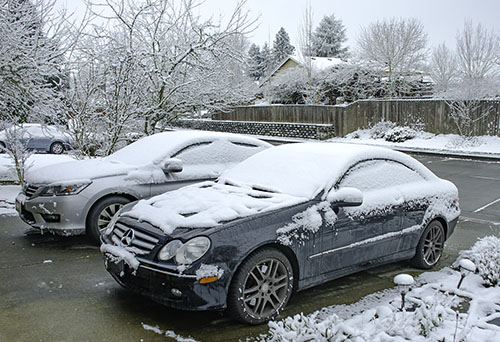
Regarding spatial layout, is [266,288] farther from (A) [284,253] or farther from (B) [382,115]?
(B) [382,115]

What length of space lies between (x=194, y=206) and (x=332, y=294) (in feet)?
5.47

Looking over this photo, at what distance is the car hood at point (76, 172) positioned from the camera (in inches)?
243

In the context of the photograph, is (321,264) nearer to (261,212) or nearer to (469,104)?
(261,212)

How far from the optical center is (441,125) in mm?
22469

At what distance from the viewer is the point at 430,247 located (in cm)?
549

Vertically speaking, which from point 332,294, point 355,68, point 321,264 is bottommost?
point 332,294

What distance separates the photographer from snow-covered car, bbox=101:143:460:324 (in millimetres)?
3750

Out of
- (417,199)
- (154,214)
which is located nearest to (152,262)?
(154,214)

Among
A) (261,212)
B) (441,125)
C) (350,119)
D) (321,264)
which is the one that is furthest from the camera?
(350,119)

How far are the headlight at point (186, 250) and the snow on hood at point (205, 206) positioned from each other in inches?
5.3

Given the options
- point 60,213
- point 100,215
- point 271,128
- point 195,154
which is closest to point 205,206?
point 100,215

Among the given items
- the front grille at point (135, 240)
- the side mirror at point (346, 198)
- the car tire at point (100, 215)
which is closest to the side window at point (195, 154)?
the car tire at point (100, 215)

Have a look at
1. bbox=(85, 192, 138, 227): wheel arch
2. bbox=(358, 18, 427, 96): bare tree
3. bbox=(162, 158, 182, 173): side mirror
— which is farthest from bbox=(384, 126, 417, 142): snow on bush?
bbox=(85, 192, 138, 227): wheel arch

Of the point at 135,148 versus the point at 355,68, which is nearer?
the point at 135,148
